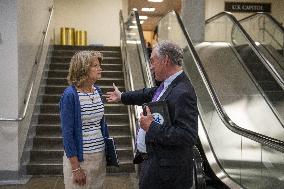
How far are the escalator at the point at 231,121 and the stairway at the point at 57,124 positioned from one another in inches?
57.5

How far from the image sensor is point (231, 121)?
464cm

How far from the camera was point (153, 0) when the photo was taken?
18.5 m

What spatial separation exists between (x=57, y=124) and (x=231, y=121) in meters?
3.84

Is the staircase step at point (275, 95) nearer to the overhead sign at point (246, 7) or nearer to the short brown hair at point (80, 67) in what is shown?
the short brown hair at point (80, 67)

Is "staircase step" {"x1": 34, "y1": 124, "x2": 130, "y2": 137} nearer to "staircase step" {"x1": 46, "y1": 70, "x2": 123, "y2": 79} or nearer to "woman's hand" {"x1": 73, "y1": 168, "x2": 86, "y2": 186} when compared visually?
"staircase step" {"x1": 46, "y1": 70, "x2": 123, "y2": 79}

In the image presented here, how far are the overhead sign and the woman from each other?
566 inches

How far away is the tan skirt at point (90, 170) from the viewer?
2.92 metres

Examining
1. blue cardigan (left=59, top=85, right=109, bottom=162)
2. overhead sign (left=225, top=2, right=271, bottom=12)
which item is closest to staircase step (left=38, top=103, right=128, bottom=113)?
blue cardigan (left=59, top=85, right=109, bottom=162)

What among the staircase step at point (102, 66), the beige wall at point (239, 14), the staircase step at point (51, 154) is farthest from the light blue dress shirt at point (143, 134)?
the beige wall at point (239, 14)

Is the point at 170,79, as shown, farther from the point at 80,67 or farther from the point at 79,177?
the point at 79,177

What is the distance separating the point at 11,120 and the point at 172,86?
158 inches

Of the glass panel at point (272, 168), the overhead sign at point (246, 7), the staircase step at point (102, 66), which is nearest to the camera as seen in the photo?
the glass panel at point (272, 168)

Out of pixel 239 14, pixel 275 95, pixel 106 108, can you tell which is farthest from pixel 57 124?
pixel 239 14

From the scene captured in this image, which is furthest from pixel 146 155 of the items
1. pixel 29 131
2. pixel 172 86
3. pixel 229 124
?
pixel 29 131
